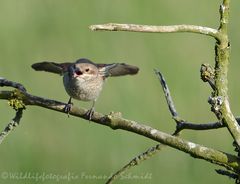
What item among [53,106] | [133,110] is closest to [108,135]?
[133,110]

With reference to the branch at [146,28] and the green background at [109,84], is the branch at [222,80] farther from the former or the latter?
the green background at [109,84]

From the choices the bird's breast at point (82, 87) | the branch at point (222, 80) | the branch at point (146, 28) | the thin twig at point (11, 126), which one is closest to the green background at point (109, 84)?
the bird's breast at point (82, 87)

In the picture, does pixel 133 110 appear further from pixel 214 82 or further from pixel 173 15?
pixel 214 82

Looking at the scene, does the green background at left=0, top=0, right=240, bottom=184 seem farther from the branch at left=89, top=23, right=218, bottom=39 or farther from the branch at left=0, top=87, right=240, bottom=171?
the branch at left=89, top=23, right=218, bottom=39

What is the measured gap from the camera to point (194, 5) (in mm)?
6715

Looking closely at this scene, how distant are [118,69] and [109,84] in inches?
65.3

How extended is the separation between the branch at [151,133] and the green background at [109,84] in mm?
2214

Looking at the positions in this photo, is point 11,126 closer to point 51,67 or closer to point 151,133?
point 151,133

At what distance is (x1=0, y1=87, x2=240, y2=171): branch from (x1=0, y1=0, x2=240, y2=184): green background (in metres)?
2.21

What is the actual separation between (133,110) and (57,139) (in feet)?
2.11

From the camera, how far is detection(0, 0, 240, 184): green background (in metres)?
4.93

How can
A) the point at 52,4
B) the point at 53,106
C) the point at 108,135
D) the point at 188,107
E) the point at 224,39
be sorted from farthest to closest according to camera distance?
the point at 52,4
the point at 188,107
the point at 108,135
the point at 53,106
the point at 224,39

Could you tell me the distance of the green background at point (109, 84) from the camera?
4926 millimetres

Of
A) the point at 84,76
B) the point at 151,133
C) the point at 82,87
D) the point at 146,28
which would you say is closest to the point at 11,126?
the point at 151,133
